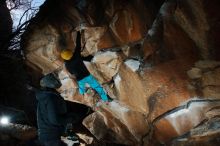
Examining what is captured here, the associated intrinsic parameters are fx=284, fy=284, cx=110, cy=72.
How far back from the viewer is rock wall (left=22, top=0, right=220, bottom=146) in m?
5.01

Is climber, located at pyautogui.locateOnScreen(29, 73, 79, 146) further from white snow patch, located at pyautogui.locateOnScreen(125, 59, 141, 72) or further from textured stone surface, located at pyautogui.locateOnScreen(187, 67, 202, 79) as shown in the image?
textured stone surface, located at pyautogui.locateOnScreen(187, 67, 202, 79)

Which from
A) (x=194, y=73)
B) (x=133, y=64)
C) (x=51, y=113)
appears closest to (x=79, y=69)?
(x=51, y=113)

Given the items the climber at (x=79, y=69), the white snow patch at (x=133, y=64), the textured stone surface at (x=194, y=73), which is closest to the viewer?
the textured stone surface at (x=194, y=73)

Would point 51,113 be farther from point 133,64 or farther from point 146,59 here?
point 146,59

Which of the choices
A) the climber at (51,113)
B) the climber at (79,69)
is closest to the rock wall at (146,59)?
the climber at (79,69)

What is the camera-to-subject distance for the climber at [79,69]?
6859mm

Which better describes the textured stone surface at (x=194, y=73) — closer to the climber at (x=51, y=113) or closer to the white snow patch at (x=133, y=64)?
the white snow patch at (x=133, y=64)

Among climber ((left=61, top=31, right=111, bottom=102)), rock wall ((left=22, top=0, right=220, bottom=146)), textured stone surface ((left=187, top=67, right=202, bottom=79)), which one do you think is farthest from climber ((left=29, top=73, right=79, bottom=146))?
textured stone surface ((left=187, top=67, right=202, bottom=79))

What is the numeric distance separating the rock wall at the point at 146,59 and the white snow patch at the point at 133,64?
0.02 meters

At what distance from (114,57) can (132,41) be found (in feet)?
2.02

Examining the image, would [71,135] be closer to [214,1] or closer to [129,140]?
Result: [129,140]

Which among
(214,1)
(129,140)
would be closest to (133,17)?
(214,1)

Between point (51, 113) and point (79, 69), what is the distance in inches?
58.6

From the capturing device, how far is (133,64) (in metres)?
5.92
